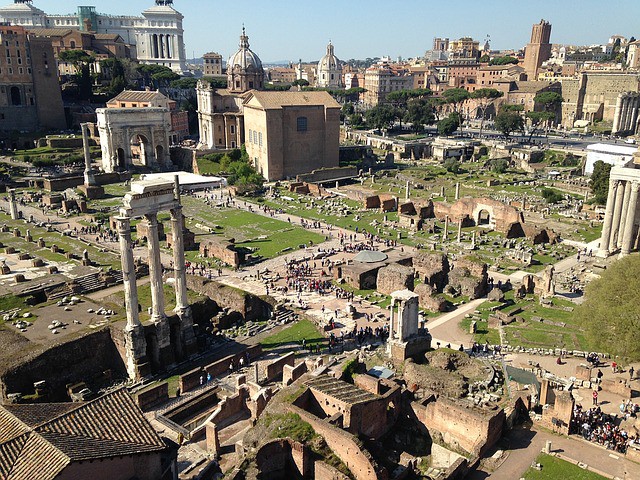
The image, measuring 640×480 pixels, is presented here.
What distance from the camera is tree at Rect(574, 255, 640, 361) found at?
77.9 feet

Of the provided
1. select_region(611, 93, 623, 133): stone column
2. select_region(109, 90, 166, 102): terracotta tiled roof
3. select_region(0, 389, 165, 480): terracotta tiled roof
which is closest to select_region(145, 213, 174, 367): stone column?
select_region(0, 389, 165, 480): terracotta tiled roof

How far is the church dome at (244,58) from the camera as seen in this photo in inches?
3809

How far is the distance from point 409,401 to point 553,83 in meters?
121

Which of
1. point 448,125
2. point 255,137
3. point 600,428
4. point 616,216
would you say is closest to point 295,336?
point 600,428

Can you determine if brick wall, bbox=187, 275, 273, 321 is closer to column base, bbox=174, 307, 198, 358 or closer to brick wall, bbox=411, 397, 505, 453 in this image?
column base, bbox=174, 307, 198, 358

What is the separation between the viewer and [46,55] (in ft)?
299

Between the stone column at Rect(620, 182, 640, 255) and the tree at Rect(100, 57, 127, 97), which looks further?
the tree at Rect(100, 57, 127, 97)

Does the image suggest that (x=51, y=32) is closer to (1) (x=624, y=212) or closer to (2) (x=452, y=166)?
(2) (x=452, y=166)

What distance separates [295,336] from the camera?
1219 inches

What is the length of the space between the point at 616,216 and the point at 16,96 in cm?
8907

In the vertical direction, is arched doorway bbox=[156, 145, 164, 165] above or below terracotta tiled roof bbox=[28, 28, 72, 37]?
below

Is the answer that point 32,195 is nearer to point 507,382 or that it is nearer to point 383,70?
point 507,382

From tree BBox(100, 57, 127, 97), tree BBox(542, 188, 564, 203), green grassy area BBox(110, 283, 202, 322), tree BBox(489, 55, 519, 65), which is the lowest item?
green grassy area BBox(110, 283, 202, 322)

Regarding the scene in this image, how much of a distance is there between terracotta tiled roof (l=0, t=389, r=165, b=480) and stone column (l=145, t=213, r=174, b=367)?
9757 mm
